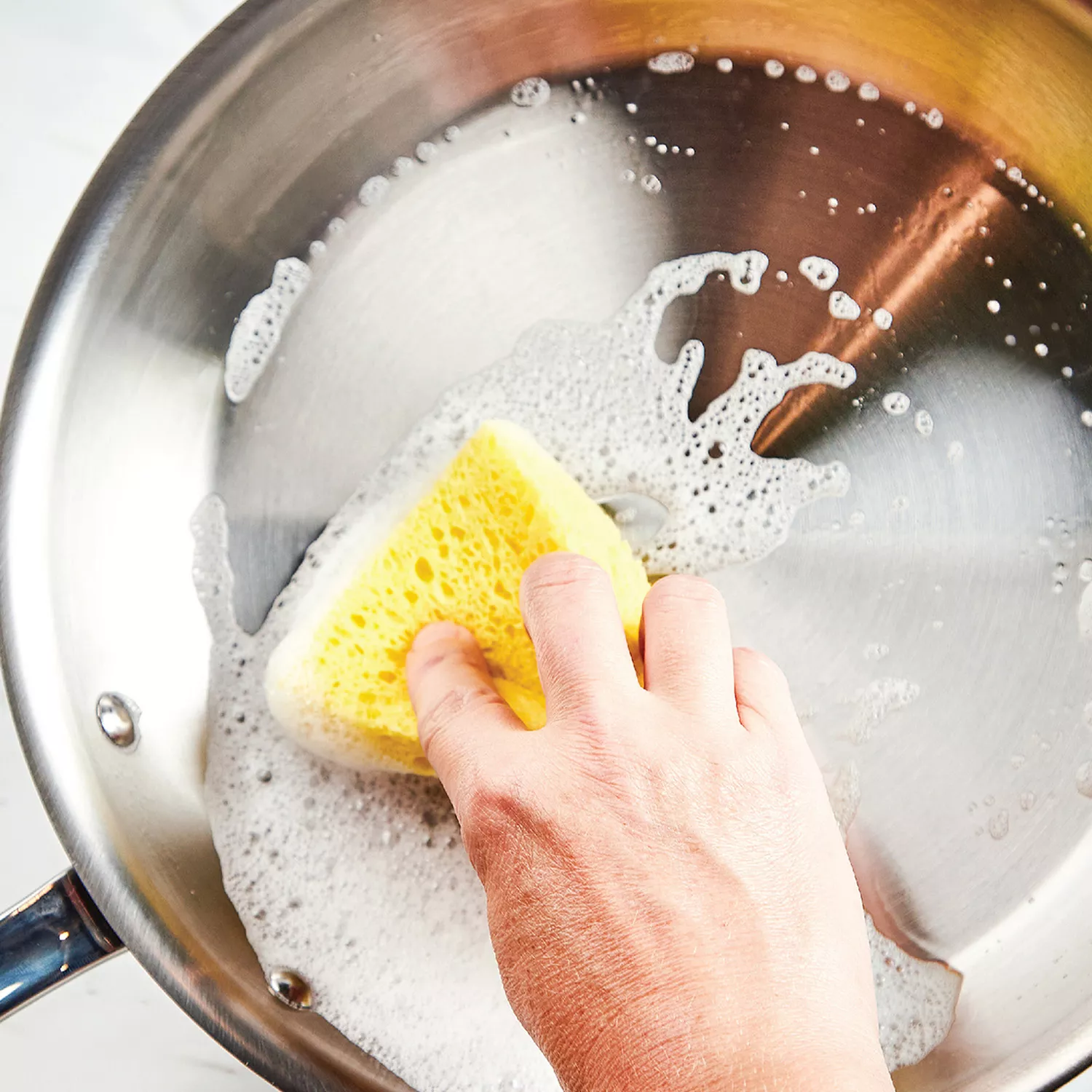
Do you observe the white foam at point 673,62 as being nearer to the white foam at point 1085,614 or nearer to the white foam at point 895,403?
the white foam at point 895,403

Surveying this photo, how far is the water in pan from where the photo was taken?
524mm

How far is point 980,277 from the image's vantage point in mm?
613

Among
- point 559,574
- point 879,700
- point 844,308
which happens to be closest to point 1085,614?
point 879,700

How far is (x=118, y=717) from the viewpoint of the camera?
515mm

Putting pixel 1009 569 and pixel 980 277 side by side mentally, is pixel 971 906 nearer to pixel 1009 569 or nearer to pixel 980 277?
pixel 1009 569

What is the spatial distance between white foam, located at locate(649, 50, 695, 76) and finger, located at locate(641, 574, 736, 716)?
1.27ft

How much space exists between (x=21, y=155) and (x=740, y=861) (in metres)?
0.65

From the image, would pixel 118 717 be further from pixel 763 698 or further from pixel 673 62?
pixel 673 62

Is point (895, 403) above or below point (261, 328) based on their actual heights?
below

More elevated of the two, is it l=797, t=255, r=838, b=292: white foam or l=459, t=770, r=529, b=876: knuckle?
l=797, t=255, r=838, b=292: white foam

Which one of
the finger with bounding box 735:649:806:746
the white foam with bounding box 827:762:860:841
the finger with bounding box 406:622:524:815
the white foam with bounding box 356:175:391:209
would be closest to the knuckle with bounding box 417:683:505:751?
the finger with bounding box 406:622:524:815

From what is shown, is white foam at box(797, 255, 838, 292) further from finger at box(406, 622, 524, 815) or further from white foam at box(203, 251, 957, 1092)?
finger at box(406, 622, 524, 815)

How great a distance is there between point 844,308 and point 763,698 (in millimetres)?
314

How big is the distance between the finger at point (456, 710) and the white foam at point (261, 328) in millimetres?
234
